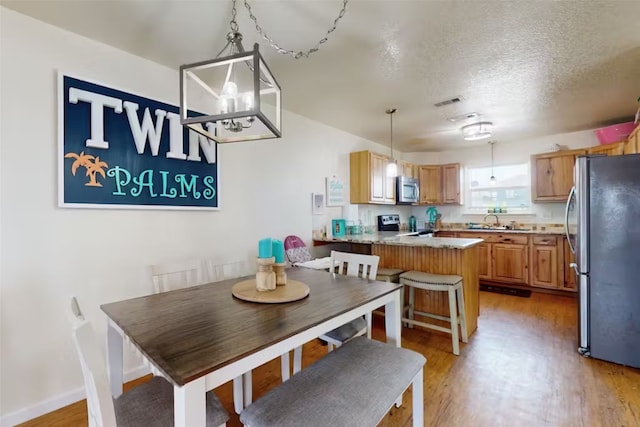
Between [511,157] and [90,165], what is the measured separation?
5789 millimetres

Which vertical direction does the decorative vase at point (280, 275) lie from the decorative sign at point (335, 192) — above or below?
below

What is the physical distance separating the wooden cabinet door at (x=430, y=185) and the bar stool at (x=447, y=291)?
3025mm

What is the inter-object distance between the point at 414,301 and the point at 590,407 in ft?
4.91

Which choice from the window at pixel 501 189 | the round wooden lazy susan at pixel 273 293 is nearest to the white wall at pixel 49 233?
the round wooden lazy susan at pixel 273 293

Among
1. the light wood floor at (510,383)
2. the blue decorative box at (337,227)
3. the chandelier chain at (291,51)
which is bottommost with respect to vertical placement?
the light wood floor at (510,383)

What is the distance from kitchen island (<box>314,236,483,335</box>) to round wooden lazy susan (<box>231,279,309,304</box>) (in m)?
1.55

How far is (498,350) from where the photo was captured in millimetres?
2570

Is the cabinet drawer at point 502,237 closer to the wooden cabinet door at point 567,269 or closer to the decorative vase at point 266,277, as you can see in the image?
the wooden cabinet door at point 567,269

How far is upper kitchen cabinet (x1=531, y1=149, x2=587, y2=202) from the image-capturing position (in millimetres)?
4277

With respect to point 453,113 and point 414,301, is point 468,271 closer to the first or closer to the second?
point 414,301

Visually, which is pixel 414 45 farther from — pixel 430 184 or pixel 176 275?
pixel 430 184

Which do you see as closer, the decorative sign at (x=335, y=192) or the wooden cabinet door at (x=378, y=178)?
the decorative sign at (x=335, y=192)

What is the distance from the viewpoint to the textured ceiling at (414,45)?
68.2 inches

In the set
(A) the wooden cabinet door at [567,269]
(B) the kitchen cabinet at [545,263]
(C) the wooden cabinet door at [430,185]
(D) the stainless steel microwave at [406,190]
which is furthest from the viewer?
(C) the wooden cabinet door at [430,185]
